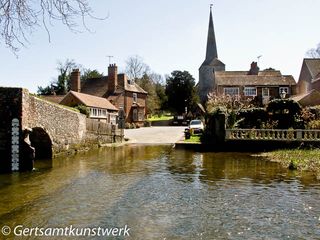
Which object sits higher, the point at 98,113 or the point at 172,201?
the point at 98,113

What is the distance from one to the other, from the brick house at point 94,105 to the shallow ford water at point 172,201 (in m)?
25.2

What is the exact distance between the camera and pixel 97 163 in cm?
1791

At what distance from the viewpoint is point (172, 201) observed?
31.8 ft

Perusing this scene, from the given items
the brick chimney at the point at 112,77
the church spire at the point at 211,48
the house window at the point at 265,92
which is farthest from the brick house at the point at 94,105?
the church spire at the point at 211,48

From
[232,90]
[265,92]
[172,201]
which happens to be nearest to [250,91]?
[265,92]

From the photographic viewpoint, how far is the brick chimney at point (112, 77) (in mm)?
54250

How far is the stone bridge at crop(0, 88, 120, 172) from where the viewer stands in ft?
50.4

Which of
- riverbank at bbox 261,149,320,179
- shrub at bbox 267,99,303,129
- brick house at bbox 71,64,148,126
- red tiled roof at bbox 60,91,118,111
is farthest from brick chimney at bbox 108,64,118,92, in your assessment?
riverbank at bbox 261,149,320,179

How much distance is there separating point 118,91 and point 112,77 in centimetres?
249

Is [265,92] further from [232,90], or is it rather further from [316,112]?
[316,112]

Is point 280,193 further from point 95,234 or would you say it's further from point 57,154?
point 57,154

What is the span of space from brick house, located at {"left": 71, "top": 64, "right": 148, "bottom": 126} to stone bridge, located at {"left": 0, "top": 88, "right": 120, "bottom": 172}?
30.5 metres

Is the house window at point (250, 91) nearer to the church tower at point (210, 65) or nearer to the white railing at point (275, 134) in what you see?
the church tower at point (210, 65)

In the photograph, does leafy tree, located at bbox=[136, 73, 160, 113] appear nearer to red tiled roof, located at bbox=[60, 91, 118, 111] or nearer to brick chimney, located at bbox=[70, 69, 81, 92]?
red tiled roof, located at bbox=[60, 91, 118, 111]
